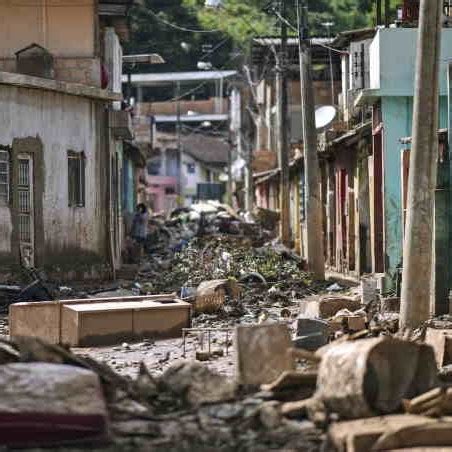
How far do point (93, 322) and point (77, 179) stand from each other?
927cm

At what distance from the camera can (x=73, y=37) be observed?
80.5ft

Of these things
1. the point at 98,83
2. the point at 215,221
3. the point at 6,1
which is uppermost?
the point at 6,1

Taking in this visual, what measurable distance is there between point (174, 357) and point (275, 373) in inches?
143

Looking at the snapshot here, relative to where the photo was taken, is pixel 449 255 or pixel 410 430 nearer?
pixel 410 430

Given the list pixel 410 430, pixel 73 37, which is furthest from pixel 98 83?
pixel 410 430

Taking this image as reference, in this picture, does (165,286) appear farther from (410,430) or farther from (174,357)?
(410,430)

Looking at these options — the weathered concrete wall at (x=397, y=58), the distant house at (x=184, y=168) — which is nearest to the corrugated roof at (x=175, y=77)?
the distant house at (x=184, y=168)

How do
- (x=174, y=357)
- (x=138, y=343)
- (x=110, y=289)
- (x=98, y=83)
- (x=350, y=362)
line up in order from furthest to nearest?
(x=98, y=83) < (x=110, y=289) < (x=138, y=343) < (x=174, y=357) < (x=350, y=362)

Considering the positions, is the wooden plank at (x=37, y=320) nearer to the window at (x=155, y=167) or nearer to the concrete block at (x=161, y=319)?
the concrete block at (x=161, y=319)

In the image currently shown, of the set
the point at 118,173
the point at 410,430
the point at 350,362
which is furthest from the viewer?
the point at 118,173

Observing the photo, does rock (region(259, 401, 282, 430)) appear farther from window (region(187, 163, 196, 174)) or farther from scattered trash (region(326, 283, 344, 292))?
window (region(187, 163, 196, 174))

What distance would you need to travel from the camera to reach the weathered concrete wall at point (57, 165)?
2214 centimetres

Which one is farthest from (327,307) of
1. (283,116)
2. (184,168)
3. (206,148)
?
(206,148)

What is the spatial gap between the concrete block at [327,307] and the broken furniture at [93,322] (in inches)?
68.8
